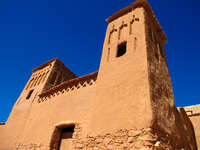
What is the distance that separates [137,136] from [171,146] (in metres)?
1.50

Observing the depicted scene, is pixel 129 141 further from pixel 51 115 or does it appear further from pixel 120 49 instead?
pixel 51 115

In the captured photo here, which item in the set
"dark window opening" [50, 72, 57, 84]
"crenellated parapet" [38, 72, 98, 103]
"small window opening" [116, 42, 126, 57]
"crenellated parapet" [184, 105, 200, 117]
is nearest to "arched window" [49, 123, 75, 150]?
"crenellated parapet" [38, 72, 98, 103]

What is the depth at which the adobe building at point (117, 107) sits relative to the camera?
5.09 metres

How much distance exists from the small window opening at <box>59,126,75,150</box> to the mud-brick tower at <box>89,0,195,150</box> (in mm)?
2196

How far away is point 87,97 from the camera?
777cm

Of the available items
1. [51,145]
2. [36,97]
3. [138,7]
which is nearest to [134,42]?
[138,7]

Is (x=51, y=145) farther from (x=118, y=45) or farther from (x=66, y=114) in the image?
(x=118, y=45)

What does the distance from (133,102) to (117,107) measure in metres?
0.67

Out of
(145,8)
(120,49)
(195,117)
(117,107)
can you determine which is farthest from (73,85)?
(195,117)

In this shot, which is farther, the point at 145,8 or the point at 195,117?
the point at 195,117

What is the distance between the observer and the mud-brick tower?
15.8ft

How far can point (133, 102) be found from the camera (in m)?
5.50

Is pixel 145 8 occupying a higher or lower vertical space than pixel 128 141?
higher

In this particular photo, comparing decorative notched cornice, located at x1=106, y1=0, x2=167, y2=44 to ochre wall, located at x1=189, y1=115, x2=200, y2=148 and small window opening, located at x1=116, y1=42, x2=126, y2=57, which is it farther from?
ochre wall, located at x1=189, y1=115, x2=200, y2=148
